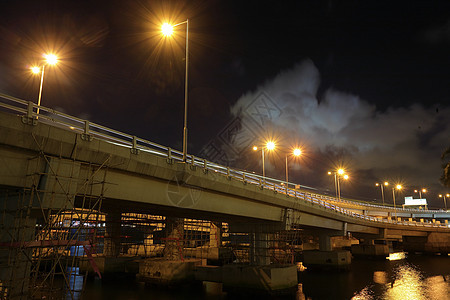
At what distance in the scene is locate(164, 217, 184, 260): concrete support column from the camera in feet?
123

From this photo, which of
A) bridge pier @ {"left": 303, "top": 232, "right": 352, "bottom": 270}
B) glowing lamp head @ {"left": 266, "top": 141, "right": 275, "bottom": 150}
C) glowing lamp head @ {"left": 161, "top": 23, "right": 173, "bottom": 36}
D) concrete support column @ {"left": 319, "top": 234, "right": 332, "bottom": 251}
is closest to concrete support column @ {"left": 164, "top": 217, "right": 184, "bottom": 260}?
glowing lamp head @ {"left": 266, "top": 141, "right": 275, "bottom": 150}

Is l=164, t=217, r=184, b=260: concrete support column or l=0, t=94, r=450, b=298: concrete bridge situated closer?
l=0, t=94, r=450, b=298: concrete bridge

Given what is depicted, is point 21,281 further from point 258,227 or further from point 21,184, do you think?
point 258,227

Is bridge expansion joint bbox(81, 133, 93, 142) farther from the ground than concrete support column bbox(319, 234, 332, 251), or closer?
farther from the ground

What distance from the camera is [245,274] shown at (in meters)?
28.2

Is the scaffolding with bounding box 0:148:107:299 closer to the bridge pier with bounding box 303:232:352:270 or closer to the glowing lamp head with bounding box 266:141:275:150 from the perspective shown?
the glowing lamp head with bounding box 266:141:275:150

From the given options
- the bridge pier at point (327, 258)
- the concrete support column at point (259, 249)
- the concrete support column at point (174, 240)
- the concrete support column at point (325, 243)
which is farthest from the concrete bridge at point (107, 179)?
the concrete support column at point (325, 243)

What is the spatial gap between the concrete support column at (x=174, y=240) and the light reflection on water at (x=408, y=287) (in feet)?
61.7

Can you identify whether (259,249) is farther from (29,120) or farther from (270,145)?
(29,120)

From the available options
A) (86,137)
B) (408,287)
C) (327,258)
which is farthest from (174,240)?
(86,137)

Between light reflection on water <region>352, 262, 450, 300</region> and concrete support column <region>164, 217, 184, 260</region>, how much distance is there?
61.7ft

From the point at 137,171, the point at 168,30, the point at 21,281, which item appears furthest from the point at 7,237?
the point at 168,30

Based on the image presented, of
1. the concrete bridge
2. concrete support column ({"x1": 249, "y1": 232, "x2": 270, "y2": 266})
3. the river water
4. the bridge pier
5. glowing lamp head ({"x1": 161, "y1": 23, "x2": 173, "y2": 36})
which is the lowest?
the river water

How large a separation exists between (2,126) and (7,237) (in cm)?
415
